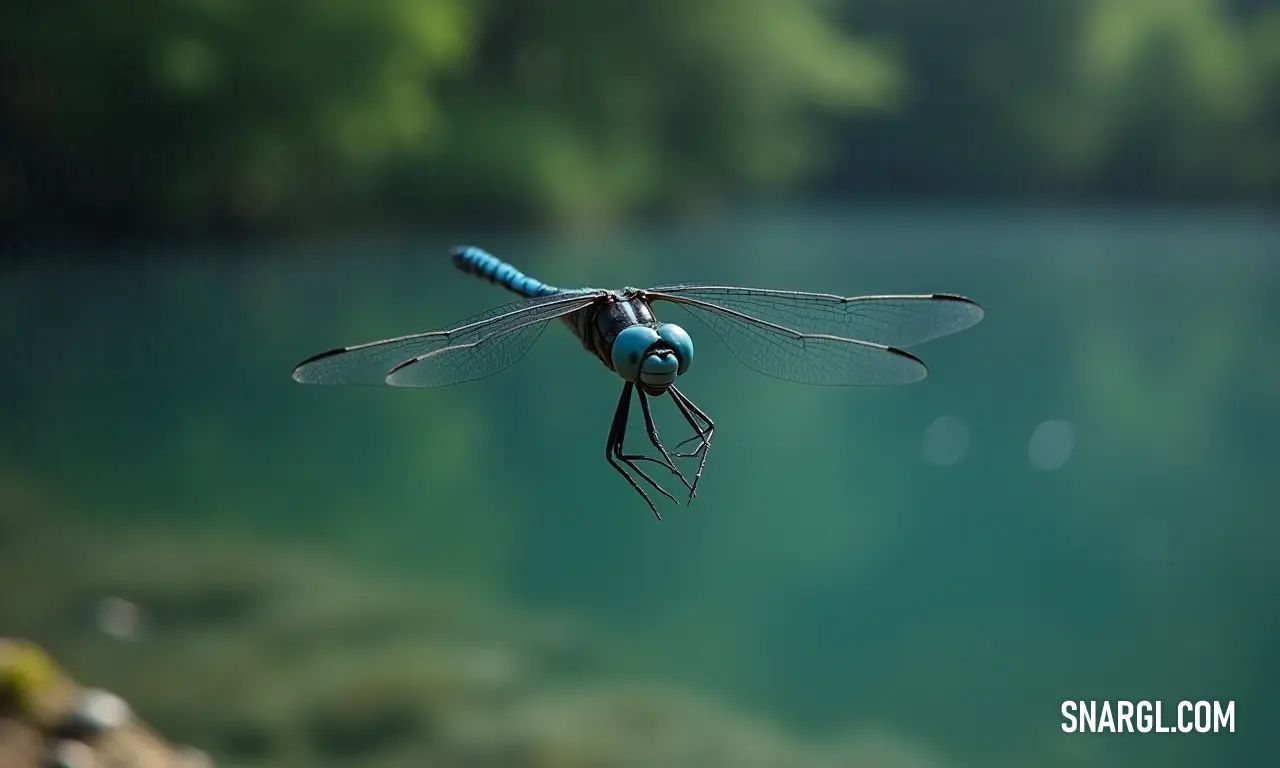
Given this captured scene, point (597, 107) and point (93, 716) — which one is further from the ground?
point (597, 107)

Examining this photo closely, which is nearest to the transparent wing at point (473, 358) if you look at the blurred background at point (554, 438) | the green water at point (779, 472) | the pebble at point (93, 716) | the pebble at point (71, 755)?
the pebble at point (71, 755)

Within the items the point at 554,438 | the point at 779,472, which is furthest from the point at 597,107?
the point at 779,472

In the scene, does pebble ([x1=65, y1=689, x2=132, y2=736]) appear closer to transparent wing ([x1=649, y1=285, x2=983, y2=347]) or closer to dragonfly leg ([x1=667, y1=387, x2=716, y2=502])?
transparent wing ([x1=649, y1=285, x2=983, y2=347])

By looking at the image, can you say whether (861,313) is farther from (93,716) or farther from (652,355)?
(93,716)

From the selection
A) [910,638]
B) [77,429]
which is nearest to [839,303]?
[910,638]

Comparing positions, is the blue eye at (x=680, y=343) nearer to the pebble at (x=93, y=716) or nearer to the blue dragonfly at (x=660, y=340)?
the blue dragonfly at (x=660, y=340)

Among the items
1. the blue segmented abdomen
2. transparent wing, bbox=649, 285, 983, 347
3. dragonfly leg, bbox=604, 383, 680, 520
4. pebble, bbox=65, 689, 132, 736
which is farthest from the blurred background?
dragonfly leg, bbox=604, 383, 680, 520

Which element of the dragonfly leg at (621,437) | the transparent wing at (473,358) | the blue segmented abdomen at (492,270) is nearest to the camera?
the dragonfly leg at (621,437)
